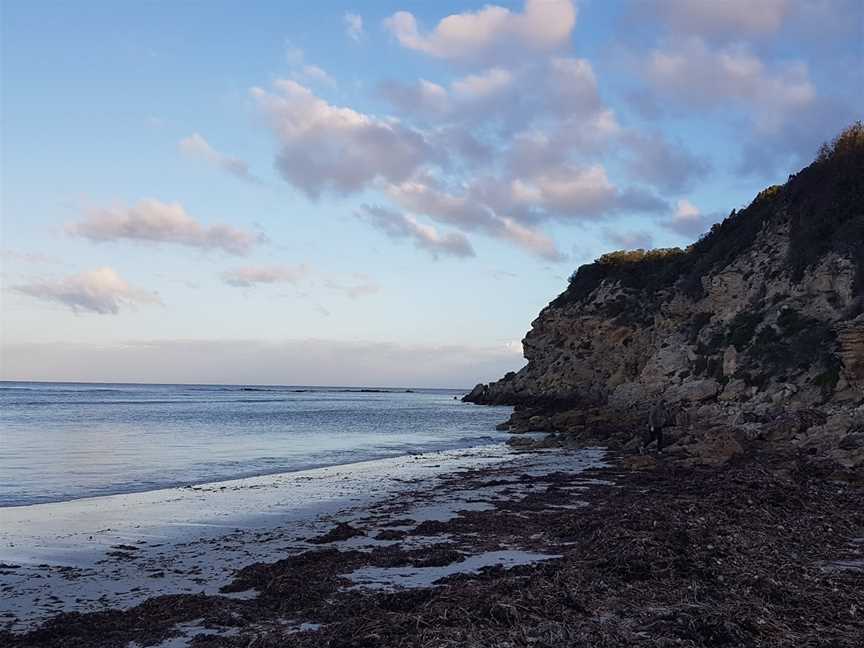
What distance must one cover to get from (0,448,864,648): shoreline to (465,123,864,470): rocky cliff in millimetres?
11595

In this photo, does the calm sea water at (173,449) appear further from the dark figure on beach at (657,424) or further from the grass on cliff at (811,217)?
the grass on cliff at (811,217)

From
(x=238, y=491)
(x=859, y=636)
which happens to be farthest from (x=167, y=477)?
(x=859, y=636)

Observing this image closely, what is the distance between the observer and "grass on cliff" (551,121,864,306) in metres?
28.7

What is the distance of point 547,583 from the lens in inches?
268

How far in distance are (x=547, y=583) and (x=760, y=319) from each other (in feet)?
87.1

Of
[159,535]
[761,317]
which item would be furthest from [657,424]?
[159,535]

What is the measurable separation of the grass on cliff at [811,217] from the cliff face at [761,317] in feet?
0.21

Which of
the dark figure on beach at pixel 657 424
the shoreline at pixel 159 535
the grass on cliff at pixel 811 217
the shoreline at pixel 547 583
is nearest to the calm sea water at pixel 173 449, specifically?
the shoreline at pixel 159 535

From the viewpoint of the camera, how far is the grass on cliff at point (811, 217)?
28.7 metres

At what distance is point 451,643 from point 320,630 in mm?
1368


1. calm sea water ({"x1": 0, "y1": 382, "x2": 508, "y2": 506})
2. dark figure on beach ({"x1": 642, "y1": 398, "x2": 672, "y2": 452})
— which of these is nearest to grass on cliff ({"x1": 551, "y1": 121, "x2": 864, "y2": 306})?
dark figure on beach ({"x1": 642, "y1": 398, "x2": 672, "y2": 452})

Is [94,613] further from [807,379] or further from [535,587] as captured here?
[807,379]

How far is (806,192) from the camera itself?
3356 cm

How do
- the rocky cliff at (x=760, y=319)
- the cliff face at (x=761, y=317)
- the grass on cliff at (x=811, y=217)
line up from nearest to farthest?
the rocky cliff at (x=760, y=319) < the cliff face at (x=761, y=317) < the grass on cliff at (x=811, y=217)
